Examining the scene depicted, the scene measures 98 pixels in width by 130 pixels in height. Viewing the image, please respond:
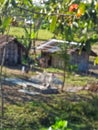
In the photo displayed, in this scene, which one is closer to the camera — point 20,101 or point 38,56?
point 20,101

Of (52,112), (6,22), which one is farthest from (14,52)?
(6,22)

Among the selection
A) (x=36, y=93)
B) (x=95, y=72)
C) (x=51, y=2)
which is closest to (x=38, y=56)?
(x=95, y=72)

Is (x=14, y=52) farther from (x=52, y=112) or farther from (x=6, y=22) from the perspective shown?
(x=6, y=22)

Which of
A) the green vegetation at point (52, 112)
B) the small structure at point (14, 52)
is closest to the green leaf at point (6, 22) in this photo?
the green vegetation at point (52, 112)

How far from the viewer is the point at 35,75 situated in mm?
19391

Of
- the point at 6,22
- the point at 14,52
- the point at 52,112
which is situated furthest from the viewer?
the point at 14,52

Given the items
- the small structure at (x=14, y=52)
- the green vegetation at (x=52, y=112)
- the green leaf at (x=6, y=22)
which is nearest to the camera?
the green leaf at (x=6, y=22)

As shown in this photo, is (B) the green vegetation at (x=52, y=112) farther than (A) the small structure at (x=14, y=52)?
No

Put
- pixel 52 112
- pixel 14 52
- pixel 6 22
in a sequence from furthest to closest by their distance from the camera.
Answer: pixel 14 52
pixel 52 112
pixel 6 22

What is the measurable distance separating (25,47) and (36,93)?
30.7ft

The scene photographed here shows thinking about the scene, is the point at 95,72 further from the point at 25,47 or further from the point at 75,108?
the point at 75,108

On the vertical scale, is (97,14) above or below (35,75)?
above

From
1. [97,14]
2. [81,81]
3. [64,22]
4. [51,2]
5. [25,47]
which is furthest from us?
[25,47]

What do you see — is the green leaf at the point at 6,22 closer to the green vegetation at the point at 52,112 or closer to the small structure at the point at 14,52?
the green vegetation at the point at 52,112
